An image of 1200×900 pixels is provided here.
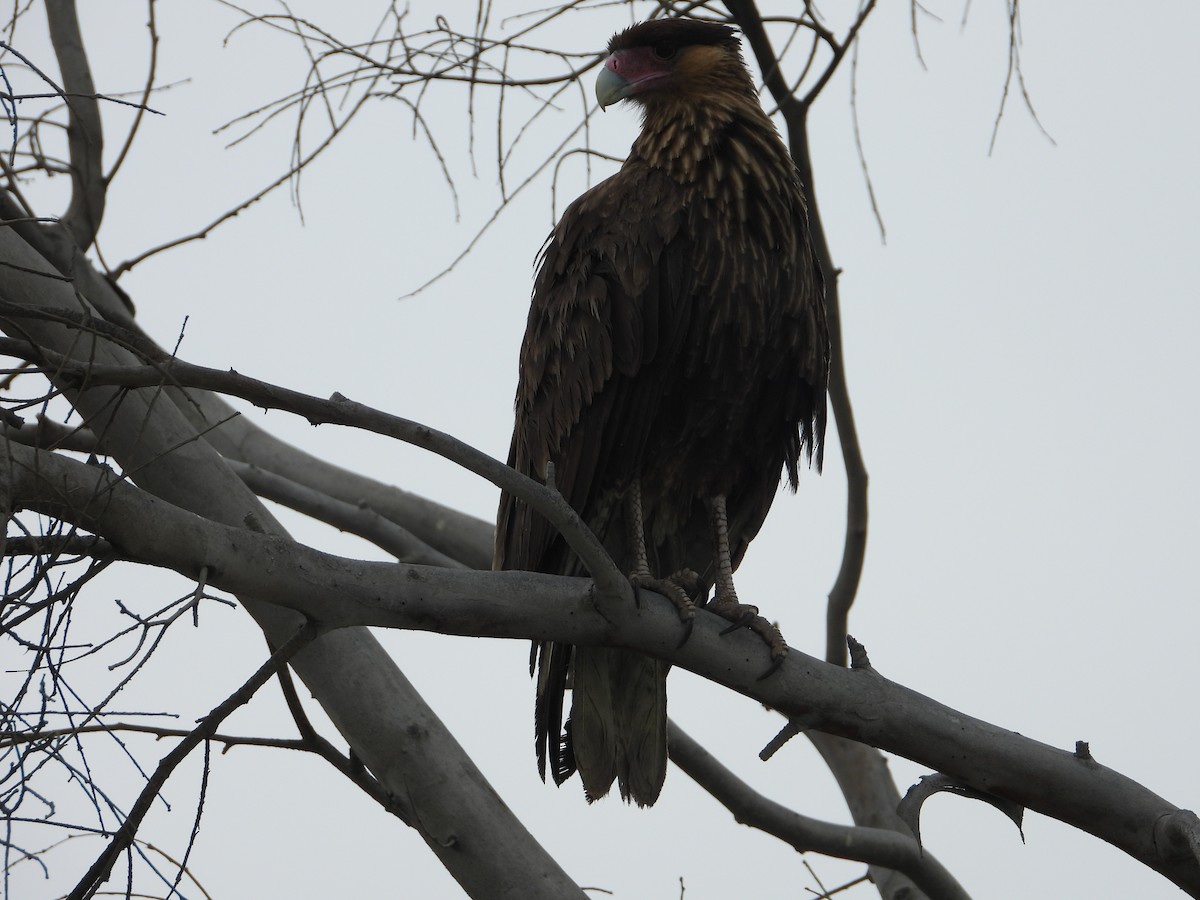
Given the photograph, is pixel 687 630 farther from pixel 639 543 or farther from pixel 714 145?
pixel 714 145

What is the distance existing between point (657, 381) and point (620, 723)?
0.97 metres

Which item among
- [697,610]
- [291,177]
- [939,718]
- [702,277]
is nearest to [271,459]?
[291,177]

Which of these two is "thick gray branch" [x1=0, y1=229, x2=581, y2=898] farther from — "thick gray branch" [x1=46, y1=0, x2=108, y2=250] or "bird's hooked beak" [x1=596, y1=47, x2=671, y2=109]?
"bird's hooked beak" [x1=596, y1=47, x2=671, y2=109]

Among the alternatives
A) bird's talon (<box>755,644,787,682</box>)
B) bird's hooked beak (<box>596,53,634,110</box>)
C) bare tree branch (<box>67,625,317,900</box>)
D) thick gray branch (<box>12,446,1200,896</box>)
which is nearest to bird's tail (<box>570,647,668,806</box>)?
thick gray branch (<box>12,446,1200,896</box>)

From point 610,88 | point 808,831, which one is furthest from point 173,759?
point 610,88

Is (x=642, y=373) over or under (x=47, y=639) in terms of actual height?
over

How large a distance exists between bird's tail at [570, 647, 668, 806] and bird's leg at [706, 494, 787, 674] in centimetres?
30

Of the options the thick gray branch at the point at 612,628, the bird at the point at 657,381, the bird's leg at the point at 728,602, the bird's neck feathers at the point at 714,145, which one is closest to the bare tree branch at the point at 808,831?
the bird at the point at 657,381

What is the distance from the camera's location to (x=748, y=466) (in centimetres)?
374

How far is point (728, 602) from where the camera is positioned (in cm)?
326

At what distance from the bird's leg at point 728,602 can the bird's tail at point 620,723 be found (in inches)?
11.9

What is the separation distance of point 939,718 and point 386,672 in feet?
4.65

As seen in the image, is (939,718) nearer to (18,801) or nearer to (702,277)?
(702,277)

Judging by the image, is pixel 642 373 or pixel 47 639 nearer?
pixel 47 639
